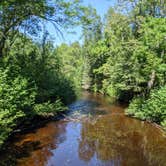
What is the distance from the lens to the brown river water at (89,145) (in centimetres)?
1129

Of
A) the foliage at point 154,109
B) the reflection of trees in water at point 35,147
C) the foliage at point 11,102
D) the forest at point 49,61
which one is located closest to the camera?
the reflection of trees in water at point 35,147

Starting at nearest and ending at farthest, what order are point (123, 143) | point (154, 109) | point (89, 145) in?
point (89, 145) → point (123, 143) → point (154, 109)

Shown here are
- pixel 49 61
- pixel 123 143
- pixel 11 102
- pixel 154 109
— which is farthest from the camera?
pixel 49 61

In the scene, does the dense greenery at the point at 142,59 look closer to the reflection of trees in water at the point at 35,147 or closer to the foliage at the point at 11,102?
the reflection of trees in water at the point at 35,147

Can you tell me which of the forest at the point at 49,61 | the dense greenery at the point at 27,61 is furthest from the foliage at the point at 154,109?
the dense greenery at the point at 27,61

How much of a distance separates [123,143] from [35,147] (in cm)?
420

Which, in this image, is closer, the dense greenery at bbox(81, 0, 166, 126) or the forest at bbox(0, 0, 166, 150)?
the forest at bbox(0, 0, 166, 150)

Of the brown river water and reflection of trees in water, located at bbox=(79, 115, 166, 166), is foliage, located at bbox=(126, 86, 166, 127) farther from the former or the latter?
reflection of trees in water, located at bbox=(79, 115, 166, 166)

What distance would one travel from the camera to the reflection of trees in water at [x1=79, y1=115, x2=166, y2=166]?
11875 mm

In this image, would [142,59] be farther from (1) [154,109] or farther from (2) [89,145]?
(2) [89,145]

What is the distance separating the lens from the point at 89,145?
13.7 m

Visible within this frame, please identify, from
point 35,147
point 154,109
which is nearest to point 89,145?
point 35,147

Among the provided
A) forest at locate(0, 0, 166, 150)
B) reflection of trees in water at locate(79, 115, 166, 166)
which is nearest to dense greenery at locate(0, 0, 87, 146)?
forest at locate(0, 0, 166, 150)

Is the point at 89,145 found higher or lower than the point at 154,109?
lower
